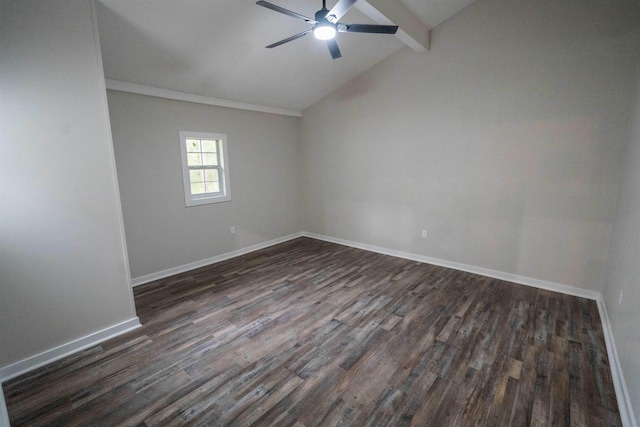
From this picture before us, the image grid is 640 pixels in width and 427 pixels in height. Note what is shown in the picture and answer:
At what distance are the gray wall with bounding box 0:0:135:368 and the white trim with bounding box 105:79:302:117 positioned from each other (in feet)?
3.86

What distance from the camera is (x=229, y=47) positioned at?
321 centimetres

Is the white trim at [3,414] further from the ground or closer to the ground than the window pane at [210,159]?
Answer: closer to the ground

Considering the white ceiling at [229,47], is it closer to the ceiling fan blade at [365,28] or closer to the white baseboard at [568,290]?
the ceiling fan blade at [365,28]

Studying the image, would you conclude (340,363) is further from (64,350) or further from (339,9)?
(339,9)

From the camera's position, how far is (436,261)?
169 inches

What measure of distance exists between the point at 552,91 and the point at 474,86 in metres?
0.83

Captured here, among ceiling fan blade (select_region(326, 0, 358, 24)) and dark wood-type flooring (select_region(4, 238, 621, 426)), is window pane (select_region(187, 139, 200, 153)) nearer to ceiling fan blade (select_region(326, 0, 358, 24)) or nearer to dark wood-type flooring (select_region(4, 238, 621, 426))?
dark wood-type flooring (select_region(4, 238, 621, 426))

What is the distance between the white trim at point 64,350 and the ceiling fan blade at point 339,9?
3222 mm

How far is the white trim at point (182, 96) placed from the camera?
332cm

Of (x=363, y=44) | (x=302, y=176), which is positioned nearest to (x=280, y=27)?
(x=363, y=44)

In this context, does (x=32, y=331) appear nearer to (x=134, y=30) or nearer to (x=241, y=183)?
(x=134, y=30)

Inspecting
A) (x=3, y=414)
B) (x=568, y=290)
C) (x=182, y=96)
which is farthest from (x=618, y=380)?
(x=182, y=96)

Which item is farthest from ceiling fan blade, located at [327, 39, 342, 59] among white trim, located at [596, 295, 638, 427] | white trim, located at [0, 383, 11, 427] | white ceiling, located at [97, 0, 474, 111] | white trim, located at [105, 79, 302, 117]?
white trim, located at [0, 383, 11, 427]

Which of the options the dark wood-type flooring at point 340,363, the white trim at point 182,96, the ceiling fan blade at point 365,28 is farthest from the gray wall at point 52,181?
the ceiling fan blade at point 365,28
